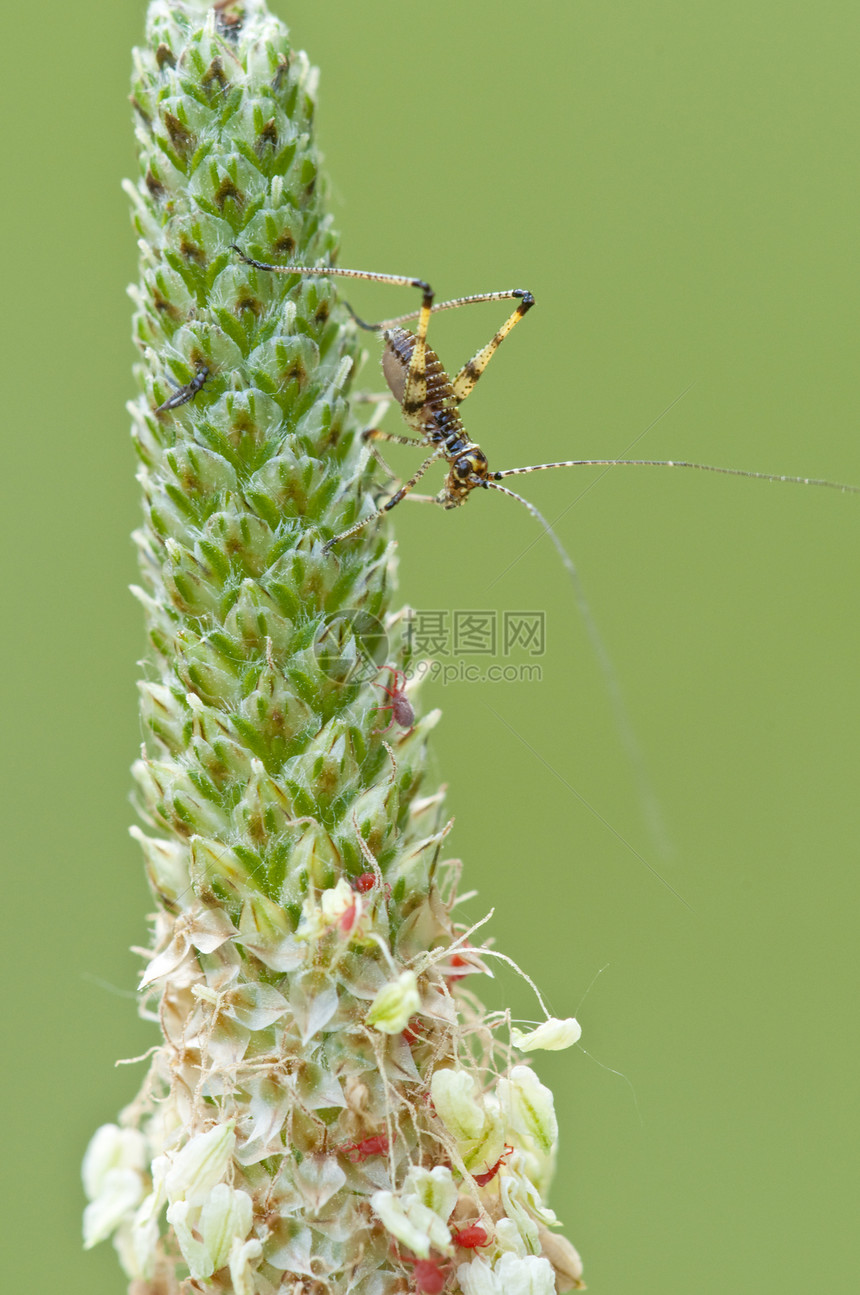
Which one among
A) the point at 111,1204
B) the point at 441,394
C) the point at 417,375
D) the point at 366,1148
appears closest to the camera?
the point at 366,1148

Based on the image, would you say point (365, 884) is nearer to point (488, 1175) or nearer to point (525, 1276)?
point (488, 1175)

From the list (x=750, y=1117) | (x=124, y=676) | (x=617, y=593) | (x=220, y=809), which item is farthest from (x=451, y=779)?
(x=220, y=809)

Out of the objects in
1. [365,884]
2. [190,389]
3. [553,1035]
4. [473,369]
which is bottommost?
[553,1035]

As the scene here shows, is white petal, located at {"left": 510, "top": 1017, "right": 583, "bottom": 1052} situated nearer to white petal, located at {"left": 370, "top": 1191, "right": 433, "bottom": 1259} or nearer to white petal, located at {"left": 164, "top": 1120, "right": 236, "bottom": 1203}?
white petal, located at {"left": 370, "top": 1191, "right": 433, "bottom": 1259}

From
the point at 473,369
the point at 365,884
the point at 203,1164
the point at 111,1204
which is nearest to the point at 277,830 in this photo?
the point at 365,884

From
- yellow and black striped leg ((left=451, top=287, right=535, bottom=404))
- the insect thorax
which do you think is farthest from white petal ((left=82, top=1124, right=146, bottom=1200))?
yellow and black striped leg ((left=451, top=287, right=535, bottom=404))

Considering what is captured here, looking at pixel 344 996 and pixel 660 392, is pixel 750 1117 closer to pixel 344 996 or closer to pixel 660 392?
pixel 660 392
